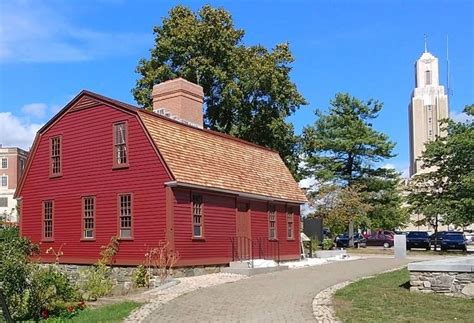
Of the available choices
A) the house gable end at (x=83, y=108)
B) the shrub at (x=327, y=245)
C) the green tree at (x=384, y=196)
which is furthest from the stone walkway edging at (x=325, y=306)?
the green tree at (x=384, y=196)

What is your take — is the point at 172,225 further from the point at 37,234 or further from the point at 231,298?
the point at 37,234

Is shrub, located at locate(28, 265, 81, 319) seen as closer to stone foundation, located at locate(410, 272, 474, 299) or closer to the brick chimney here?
stone foundation, located at locate(410, 272, 474, 299)

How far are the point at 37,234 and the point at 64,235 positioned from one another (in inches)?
75.9

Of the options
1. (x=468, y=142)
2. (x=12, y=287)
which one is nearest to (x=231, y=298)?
(x=12, y=287)

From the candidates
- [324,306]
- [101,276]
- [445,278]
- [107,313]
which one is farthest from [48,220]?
[445,278]

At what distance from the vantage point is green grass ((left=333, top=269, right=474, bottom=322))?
1114 cm

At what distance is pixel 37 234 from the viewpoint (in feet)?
81.5

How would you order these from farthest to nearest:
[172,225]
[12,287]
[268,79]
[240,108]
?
1. [240,108]
2. [268,79]
3. [172,225]
4. [12,287]

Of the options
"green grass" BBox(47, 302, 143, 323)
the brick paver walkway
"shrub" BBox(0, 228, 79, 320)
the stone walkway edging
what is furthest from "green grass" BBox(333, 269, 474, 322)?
"shrub" BBox(0, 228, 79, 320)

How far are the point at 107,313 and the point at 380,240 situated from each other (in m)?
42.1

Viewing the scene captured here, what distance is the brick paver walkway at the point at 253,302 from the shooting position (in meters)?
11.4

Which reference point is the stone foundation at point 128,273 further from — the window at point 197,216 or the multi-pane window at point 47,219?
the multi-pane window at point 47,219

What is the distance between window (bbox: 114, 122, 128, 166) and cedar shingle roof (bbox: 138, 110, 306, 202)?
129 cm

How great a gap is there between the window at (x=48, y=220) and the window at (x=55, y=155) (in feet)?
4.39
